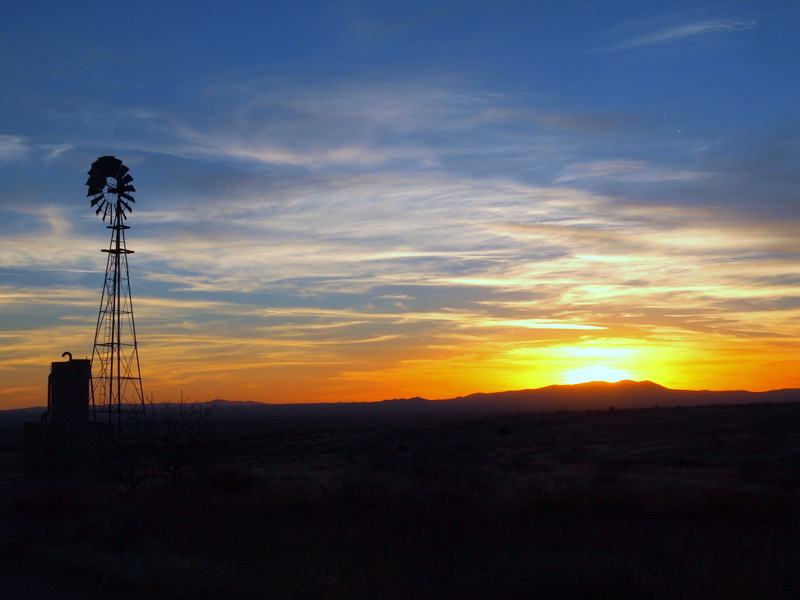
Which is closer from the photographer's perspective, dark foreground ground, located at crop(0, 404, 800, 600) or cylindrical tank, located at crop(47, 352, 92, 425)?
dark foreground ground, located at crop(0, 404, 800, 600)

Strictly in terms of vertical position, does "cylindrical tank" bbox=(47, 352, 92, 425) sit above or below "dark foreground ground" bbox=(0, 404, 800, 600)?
above

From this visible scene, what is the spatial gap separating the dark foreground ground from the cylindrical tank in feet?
17.4

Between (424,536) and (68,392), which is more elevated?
(68,392)

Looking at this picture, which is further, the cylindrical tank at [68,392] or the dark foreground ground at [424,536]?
the cylindrical tank at [68,392]

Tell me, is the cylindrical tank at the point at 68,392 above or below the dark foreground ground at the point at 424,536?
above

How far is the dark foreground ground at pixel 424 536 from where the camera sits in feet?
32.8

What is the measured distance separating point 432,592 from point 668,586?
10.1ft

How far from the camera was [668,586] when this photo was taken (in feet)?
→ 30.8

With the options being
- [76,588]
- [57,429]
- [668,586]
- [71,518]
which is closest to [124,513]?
[71,518]

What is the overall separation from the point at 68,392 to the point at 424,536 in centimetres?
2483

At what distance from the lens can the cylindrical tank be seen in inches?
1298

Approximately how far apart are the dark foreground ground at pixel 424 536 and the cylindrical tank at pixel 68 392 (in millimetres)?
5299

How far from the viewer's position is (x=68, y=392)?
1303 inches

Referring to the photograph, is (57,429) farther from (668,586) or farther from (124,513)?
(668,586)
